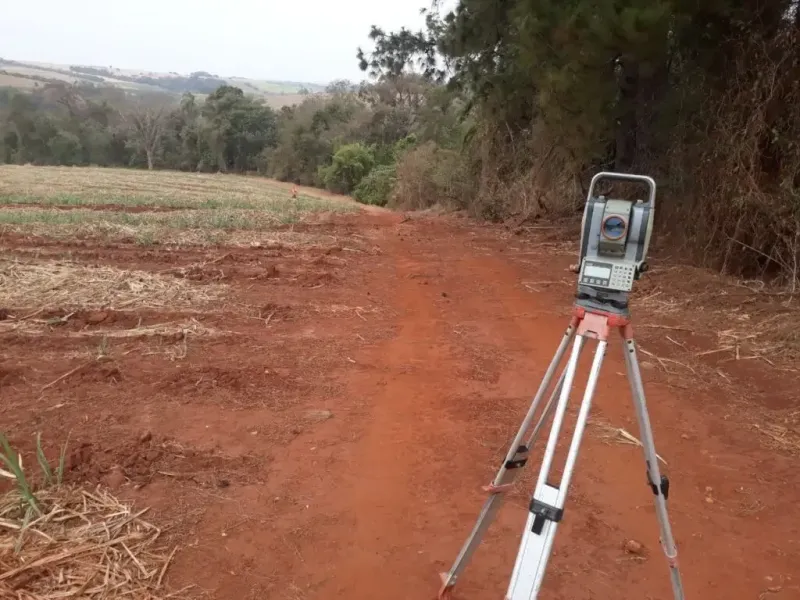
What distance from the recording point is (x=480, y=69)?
1380cm

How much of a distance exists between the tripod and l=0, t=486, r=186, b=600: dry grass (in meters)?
1.32

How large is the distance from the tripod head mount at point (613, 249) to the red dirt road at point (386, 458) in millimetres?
1398

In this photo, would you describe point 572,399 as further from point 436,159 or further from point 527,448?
point 436,159

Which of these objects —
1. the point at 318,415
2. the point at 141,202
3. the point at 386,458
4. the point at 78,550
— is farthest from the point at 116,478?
the point at 141,202

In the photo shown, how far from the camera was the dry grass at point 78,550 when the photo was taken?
258 centimetres

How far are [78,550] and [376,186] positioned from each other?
30476 mm

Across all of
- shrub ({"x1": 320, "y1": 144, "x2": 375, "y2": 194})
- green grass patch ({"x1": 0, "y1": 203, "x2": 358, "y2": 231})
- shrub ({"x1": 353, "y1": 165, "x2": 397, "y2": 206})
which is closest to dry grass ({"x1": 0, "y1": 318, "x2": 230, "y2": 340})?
green grass patch ({"x1": 0, "y1": 203, "x2": 358, "y2": 231})

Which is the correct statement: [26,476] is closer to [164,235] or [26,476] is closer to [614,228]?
[614,228]

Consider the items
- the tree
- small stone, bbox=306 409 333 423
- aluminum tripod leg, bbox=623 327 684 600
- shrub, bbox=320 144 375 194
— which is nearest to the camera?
aluminum tripod leg, bbox=623 327 684 600

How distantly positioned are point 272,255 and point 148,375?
527 centimetres

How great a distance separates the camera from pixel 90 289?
6.92 metres

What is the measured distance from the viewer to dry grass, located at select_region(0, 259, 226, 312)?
6.46 metres

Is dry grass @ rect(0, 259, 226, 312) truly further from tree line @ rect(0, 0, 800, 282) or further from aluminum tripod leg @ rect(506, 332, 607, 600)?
tree line @ rect(0, 0, 800, 282)

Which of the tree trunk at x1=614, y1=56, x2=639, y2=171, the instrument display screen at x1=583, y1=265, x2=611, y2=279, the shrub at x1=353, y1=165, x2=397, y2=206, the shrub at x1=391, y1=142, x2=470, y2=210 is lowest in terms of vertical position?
the shrub at x1=353, y1=165, x2=397, y2=206
